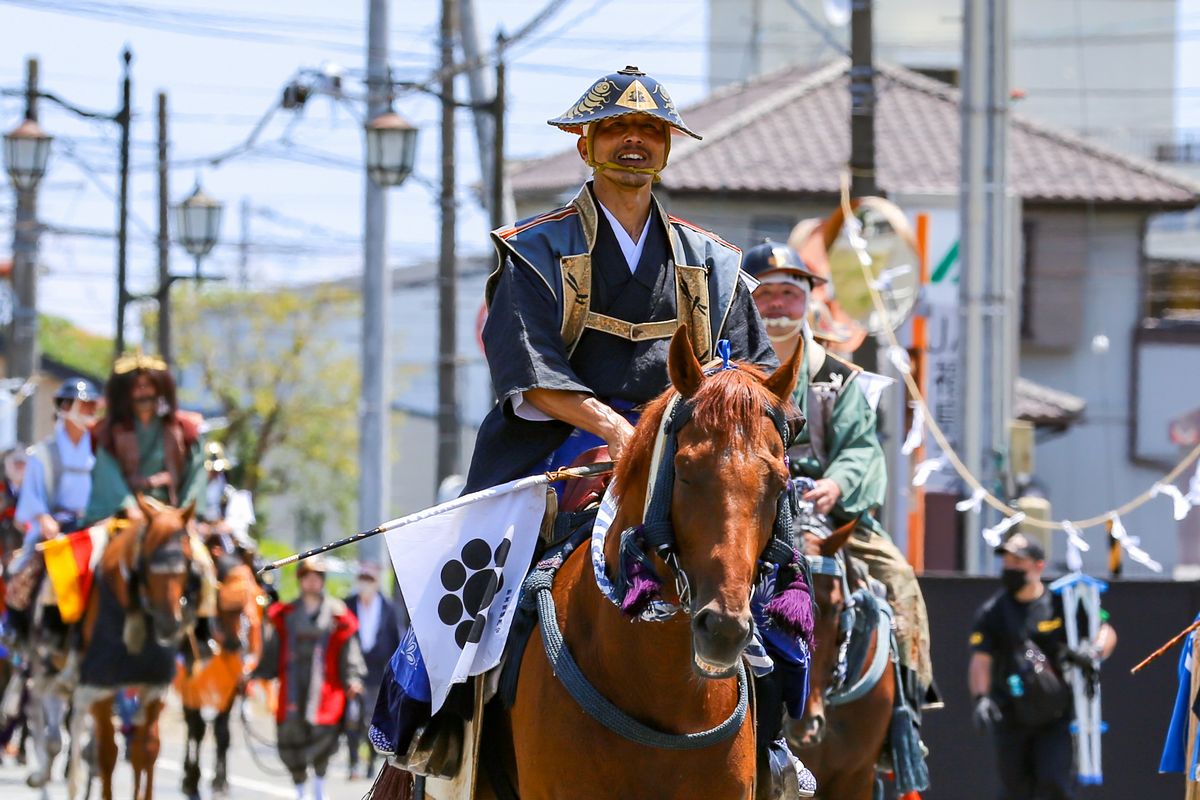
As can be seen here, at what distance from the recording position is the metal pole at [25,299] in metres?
39.0

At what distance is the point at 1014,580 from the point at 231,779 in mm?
10582

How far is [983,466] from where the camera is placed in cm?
1680

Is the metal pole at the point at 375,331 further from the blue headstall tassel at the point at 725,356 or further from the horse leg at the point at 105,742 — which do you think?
the blue headstall tassel at the point at 725,356

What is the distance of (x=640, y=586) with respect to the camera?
5.78 metres

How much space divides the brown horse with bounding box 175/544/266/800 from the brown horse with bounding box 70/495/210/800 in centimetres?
83

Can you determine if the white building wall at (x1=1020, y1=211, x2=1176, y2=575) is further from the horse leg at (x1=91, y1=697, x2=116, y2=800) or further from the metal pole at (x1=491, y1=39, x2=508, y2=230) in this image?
the horse leg at (x1=91, y1=697, x2=116, y2=800)

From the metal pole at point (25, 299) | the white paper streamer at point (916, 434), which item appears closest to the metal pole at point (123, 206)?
the metal pole at point (25, 299)

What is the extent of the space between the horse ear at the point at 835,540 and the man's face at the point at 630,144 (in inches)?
111

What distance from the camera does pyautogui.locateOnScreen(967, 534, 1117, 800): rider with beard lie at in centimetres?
1380

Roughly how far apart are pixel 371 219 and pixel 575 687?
1749 cm

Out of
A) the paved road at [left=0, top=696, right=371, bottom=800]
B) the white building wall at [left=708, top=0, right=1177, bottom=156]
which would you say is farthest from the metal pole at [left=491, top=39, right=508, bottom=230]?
the white building wall at [left=708, top=0, right=1177, bottom=156]

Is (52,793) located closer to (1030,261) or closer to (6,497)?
(6,497)

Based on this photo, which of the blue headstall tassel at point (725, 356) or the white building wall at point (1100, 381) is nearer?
the blue headstall tassel at point (725, 356)

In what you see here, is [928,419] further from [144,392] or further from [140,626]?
[140,626]
